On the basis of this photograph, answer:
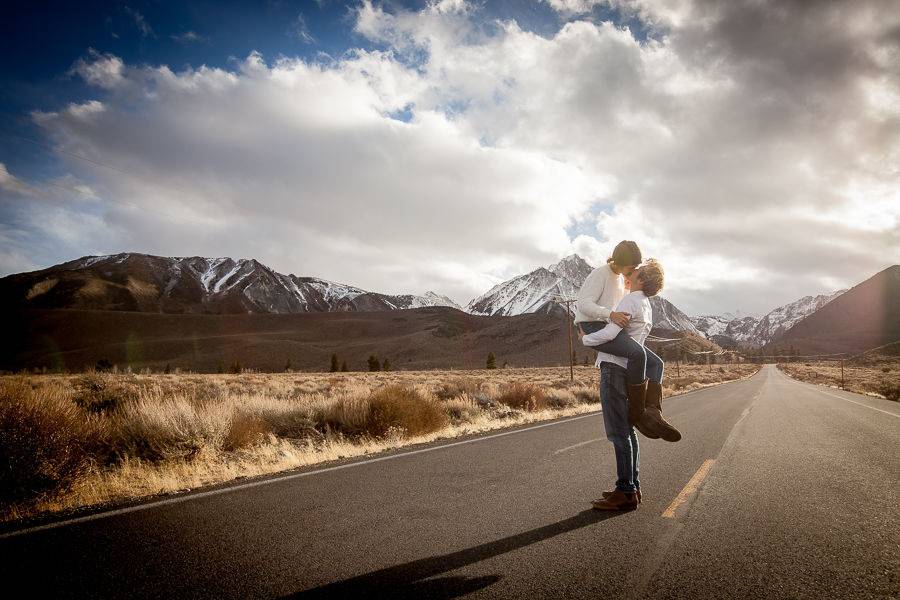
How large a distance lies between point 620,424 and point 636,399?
0.32 metres

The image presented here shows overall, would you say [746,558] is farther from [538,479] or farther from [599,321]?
[538,479]

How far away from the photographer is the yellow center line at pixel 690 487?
4.28m

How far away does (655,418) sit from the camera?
4172 millimetres

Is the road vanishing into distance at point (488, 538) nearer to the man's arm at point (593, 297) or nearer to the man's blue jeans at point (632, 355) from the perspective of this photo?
the man's blue jeans at point (632, 355)

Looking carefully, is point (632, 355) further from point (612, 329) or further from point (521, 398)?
point (521, 398)

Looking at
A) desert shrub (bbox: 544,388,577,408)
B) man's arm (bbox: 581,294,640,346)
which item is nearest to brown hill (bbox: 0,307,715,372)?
desert shrub (bbox: 544,388,577,408)

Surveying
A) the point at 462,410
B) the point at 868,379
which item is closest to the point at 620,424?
the point at 462,410

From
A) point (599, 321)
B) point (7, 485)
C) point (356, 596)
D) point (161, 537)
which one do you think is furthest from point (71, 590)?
point (599, 321)

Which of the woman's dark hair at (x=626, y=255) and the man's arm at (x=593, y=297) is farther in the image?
the woman's dark hair at (x=626, y=255)

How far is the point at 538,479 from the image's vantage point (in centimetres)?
555

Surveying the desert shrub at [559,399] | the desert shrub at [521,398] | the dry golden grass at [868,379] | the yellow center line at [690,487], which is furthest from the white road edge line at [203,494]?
the dry golden grass at [868,379]

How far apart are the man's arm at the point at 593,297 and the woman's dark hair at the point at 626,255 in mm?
209

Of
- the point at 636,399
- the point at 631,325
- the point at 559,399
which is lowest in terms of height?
the point at 559,399

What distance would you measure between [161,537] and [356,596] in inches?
84.8
